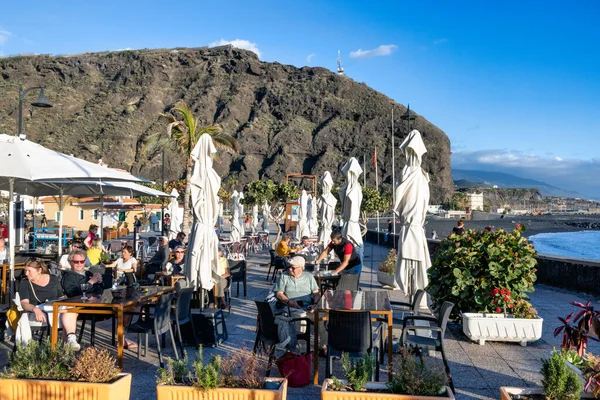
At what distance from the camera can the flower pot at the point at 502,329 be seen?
6066 millimetres

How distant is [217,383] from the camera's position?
3.28 meters

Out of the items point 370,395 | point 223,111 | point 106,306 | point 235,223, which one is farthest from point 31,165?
point 223,111

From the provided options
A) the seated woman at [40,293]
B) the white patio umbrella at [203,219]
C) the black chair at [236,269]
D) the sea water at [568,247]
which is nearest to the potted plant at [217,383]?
the seated woman at [40,293]

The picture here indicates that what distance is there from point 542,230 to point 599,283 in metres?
75.3

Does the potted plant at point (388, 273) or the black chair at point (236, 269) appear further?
the potted plant at point (388, 273)

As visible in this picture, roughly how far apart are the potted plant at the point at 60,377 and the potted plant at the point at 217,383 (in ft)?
1.24

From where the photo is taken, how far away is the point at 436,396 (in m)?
3.14

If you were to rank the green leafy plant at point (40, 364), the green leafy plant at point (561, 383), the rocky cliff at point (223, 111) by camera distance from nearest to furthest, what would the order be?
the green leafy plant at point (561, 383) < the green leafy plant at point (40, 364) < the rocky cliff at point (223, 111)

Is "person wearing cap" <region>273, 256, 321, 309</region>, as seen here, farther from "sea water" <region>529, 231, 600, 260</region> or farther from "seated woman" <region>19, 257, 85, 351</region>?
"sea water" <region>529, 231, 600, 260</region>

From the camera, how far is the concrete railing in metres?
10.0

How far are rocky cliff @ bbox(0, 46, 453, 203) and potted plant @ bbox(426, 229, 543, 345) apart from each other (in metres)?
94.0

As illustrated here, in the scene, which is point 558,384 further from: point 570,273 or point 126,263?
point 570,273

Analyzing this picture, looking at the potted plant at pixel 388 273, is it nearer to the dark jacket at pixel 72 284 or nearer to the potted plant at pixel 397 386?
the dark jacket at pixel 72 284

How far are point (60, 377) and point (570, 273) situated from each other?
33.2ft
